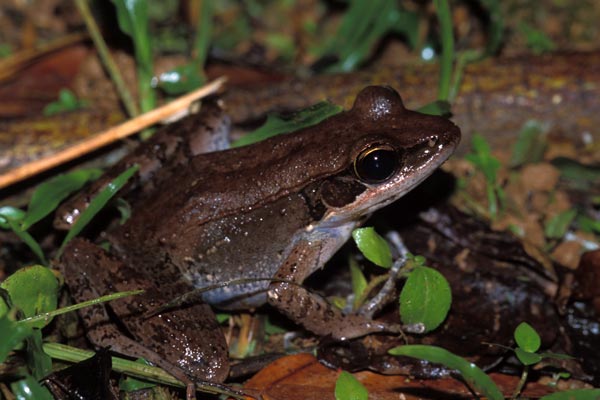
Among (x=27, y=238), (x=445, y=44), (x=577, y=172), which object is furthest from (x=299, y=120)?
(x=577, y=172)

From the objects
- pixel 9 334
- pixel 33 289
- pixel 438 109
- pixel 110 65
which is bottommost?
pixel 9 334

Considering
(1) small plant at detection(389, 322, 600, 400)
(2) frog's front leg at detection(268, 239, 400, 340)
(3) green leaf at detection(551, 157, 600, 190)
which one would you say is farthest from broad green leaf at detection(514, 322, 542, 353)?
(3) green leaf at detection(551, 157, 600, 190)

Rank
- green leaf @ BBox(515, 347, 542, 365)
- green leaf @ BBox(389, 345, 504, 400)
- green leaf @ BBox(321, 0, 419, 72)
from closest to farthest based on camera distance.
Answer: green leaf @ BBox(389, 345, 504, 400) < green leaf @ BBox(515, 347, 542, 365) < green leaf @ BBox(321, 0, 419, 72)

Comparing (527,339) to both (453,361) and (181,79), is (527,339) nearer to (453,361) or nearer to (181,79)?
(453,361)

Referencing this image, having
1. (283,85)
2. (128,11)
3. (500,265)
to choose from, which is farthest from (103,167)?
(500,265)

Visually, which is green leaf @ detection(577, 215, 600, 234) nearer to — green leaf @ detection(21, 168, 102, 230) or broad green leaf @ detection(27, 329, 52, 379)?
green leaf @ detection(21, 168, 102, 230)

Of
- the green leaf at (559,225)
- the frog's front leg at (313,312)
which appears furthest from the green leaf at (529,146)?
the frog's front leg at (313,312)

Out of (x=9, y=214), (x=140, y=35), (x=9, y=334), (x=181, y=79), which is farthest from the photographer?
(x=181, y=79)
